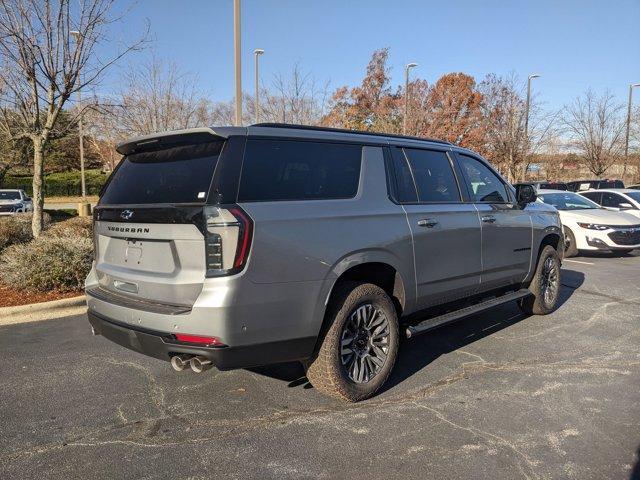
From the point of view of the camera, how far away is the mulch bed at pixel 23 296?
6434mm

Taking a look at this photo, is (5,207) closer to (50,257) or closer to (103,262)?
(50,257)

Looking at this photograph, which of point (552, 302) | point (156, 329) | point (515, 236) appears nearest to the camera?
point (156, 329)

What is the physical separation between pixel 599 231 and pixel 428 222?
8.42 meters

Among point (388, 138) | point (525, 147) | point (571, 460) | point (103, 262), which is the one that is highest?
point (525, 147)

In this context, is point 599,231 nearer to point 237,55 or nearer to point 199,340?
point 237,55

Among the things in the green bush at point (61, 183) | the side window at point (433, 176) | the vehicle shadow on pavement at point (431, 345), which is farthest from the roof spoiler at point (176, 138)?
the green bush at point (61, 183)

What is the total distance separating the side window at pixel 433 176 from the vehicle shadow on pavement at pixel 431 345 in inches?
56.5

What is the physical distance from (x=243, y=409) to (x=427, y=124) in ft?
74.8

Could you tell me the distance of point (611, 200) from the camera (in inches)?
547

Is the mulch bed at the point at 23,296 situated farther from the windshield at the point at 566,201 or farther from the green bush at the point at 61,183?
the green bush at the point at 61,183

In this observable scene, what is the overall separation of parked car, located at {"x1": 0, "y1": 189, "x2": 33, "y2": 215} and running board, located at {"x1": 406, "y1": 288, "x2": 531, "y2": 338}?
67.0 feet

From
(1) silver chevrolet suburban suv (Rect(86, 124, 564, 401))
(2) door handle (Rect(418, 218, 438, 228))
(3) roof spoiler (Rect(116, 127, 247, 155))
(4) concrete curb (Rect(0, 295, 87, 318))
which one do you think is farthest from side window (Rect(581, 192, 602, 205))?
(3) roof spoiler (Rect(116, 127, 247, 155))

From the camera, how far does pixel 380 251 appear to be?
3.84 metres

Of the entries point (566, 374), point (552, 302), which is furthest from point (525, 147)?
point (566, 374)
